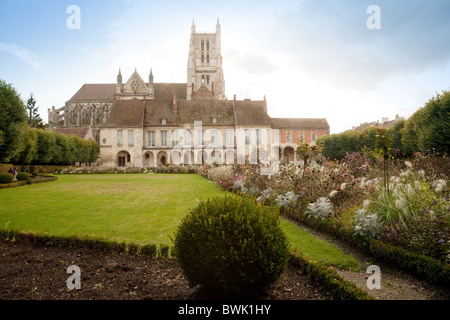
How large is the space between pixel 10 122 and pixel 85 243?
16255 millimetres

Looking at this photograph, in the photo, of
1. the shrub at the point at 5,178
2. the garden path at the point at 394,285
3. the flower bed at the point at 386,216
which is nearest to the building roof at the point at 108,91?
the shrub at the point at 5,178

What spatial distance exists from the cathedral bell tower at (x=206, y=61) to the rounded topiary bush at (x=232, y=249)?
169 ft

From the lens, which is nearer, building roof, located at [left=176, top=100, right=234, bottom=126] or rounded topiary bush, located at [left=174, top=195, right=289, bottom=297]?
rounded topiary bush, located at [left=174, top=195, right=289, bottom=297]

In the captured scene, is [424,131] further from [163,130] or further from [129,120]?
[129,120]

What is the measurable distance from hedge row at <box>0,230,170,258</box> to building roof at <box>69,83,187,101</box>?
166 ft

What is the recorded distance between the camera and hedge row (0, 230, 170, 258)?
4309 millimetres

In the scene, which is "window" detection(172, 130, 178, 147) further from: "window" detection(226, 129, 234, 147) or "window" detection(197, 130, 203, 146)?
"window" detection(226, 129, 234, 147)

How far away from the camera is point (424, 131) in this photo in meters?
14.8

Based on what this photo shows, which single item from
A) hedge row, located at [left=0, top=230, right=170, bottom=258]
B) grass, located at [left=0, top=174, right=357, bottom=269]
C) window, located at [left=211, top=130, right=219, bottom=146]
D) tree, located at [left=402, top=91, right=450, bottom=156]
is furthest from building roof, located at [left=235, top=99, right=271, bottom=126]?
hedge row, located at [left=0, top=230, right=170, bottom=258]

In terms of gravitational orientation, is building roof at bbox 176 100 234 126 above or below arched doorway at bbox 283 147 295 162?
above

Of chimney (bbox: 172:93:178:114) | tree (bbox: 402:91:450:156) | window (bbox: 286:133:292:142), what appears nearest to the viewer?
tree (bbox: 402:91:450:156)

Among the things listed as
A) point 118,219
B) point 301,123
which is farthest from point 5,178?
point 301,123

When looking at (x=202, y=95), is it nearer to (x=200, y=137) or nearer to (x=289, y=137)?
(x=200, y=137)

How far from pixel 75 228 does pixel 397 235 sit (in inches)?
234
